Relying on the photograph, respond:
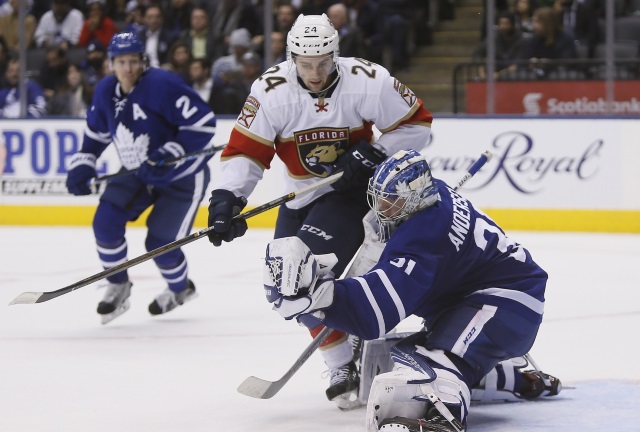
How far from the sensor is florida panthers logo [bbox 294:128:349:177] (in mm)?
3945

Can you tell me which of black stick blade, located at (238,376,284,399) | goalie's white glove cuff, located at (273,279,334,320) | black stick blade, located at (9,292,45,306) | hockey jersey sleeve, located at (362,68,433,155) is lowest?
black stick blade, located at (238,376,284,399)

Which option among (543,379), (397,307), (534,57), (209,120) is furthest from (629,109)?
(397,307)

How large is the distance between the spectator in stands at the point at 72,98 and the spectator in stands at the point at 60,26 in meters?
0.31

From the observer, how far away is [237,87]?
348 inches

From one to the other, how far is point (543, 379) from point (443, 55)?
5.41 metres

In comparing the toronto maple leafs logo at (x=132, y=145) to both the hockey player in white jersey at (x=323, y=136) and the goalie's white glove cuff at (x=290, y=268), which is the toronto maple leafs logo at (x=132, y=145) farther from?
the goalie's white glove cuff at (x=290, y=268)

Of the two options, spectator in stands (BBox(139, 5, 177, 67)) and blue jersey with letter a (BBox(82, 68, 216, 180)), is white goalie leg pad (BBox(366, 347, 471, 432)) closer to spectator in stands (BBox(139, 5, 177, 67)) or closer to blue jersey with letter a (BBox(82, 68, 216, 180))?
blue jersey with letter a (BBox(82, 68, 216, 180))

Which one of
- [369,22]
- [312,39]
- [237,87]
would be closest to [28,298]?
[312,39]

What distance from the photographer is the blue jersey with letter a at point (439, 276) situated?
10.0ft

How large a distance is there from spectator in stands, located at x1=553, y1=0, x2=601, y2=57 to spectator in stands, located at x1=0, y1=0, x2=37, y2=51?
3.84 metres

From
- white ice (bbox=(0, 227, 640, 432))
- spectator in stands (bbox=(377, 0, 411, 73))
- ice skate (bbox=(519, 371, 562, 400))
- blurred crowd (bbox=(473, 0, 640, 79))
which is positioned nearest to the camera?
white ice (bbox=(0, 227, 640, 432))

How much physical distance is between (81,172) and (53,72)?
13.5ft

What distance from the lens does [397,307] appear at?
3057 mm

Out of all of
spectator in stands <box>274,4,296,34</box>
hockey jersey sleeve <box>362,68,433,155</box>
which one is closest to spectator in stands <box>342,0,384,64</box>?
spectator in stands <box>274,4,296,34</box>
